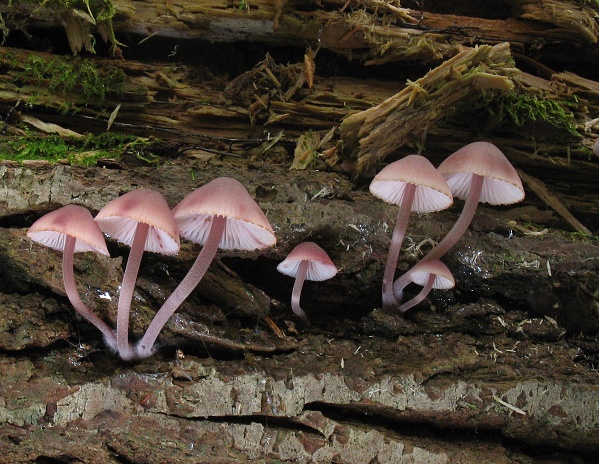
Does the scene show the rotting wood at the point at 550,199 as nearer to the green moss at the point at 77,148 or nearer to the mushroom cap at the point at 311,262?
the mushroom cap at the point at 311,262

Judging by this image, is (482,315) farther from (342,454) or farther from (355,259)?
(342,454)

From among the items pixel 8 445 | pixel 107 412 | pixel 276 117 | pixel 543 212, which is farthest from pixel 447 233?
pixel 8 445

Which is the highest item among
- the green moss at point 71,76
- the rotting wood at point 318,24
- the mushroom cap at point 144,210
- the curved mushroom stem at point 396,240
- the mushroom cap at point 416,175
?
the rotting wood at point 318,24

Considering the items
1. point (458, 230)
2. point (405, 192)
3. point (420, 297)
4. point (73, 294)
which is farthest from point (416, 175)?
point (73, 294)

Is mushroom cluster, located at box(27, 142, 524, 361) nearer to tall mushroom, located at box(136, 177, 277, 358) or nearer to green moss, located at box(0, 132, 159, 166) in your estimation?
tall mushroom, located at box(136, 177, 277, 358)

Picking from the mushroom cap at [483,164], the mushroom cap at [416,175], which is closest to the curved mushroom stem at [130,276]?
the mushroom cap at [416,175]

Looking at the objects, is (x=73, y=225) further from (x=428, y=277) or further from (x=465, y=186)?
(x=465, y=186)
